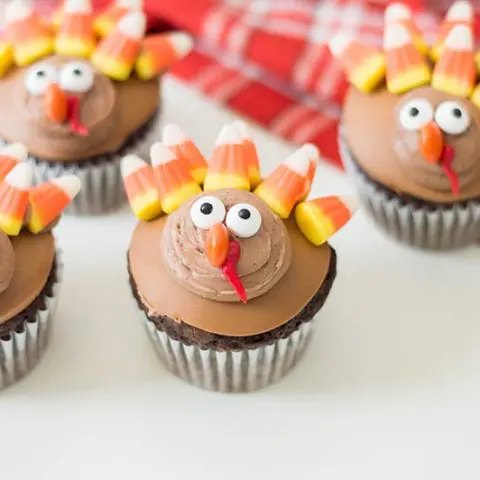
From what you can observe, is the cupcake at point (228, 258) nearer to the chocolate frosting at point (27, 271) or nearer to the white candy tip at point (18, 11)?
the chocolate frosting at point (27, 271)

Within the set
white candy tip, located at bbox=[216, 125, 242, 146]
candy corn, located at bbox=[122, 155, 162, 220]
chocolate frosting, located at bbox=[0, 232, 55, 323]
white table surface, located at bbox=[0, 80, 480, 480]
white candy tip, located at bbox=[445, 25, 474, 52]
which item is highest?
white candy tip, located at bbox=[445, 25, 474, 52]

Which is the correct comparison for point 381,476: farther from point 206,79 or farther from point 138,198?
point 206,79

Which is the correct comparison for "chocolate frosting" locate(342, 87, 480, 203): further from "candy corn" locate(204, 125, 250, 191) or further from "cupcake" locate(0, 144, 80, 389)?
"cupcake" locate(0, 144, 80, 389)

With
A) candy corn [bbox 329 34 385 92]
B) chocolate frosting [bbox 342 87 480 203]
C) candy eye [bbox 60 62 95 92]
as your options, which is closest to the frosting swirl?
chocolate frosting [bbox 342 87 480 203]

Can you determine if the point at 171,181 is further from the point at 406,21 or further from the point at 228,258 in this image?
the point at 406,21

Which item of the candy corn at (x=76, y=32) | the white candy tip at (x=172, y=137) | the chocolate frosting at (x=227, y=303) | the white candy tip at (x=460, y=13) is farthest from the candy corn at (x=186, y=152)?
the white candy tip at (x=460, y=13)

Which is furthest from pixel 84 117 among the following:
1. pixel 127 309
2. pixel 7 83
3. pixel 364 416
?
pixel 364 416
